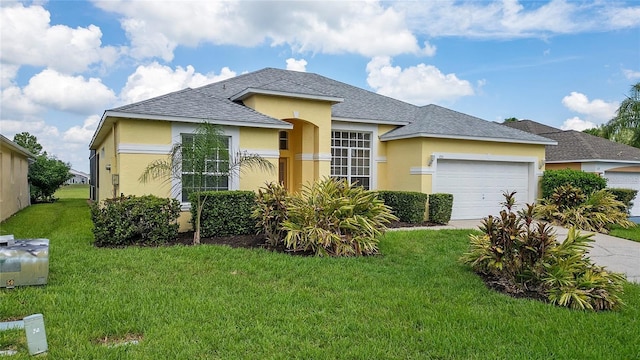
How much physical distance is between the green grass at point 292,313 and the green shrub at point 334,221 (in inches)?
19.7

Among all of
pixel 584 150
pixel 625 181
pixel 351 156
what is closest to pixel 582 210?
pixel 584 150

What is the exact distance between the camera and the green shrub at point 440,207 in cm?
1299

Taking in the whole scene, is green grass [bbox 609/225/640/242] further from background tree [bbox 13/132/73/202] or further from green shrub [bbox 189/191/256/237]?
background tree [bbox 13/132/73/202]

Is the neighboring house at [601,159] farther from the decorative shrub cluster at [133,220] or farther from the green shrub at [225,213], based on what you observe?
the decorative shrub cluster at [133,220]

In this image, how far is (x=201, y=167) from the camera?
9.39 metres

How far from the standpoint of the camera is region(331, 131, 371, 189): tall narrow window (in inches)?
594

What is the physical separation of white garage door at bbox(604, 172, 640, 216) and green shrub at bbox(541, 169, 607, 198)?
12.9ft

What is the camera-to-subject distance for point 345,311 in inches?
201

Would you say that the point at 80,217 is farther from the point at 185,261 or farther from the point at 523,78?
the point at 523,78

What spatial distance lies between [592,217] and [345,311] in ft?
37.9

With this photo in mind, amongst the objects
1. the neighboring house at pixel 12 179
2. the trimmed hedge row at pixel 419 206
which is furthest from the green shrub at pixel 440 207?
the neighboring house at pixel 12 179

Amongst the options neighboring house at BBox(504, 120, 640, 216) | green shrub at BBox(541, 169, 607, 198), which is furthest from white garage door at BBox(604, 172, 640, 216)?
green shrub at BBox(541, 169, 607, 198)

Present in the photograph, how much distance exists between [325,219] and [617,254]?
7.21 m

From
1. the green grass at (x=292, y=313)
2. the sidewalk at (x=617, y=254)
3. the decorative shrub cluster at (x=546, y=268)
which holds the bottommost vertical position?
the sidewalk at (x=617, y=254)
